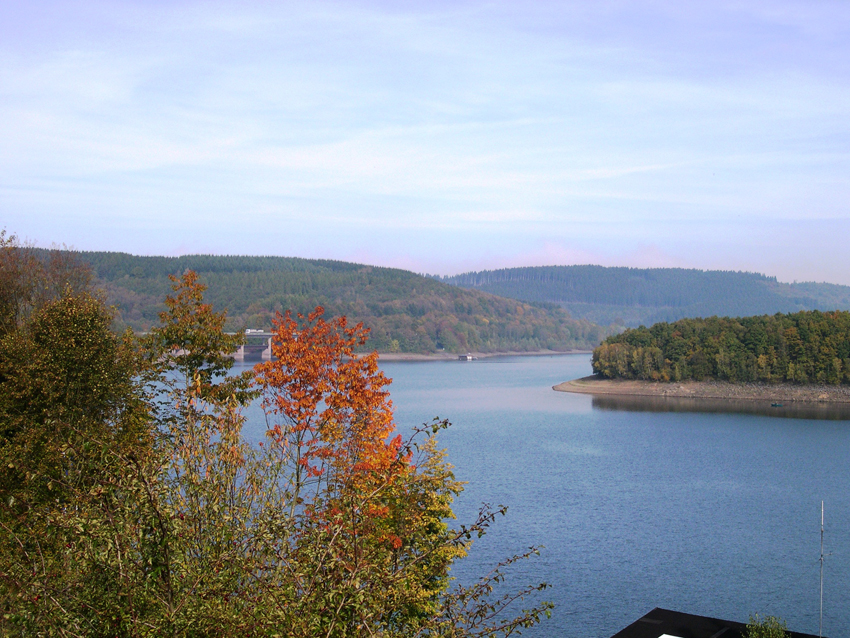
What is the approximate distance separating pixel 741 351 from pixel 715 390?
776 cm

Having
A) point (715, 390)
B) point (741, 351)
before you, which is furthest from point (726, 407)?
point (741, 351)

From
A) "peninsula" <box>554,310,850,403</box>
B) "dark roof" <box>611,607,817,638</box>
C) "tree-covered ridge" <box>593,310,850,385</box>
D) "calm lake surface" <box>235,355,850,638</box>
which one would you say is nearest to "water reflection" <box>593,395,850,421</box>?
"peninsula" <box>554,310,850,403</box>

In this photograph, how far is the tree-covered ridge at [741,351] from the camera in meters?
106

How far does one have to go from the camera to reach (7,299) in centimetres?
2639

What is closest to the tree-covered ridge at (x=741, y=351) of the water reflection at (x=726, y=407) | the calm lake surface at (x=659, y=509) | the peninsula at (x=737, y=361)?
the peninsula at (x=737, y=361)

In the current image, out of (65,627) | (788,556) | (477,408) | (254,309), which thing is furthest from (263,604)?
(254,309)

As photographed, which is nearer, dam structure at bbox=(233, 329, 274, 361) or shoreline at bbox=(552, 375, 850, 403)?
shoreline at bbox=(552, 375, 850, 403)

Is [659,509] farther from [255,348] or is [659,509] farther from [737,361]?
[255,348]

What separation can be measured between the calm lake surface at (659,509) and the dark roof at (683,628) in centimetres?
192

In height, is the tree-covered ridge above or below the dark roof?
above

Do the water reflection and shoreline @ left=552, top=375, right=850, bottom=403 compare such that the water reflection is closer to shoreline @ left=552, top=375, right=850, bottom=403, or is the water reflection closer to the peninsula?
shoreline @ left=552, top=375, right=850, bottom=403

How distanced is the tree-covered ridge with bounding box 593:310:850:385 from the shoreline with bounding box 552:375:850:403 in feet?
4.15

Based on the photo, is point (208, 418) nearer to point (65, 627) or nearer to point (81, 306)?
point (65, 627)

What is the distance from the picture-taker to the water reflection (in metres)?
87.0
